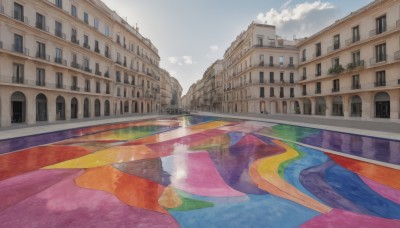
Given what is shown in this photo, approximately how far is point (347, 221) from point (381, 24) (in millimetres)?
32599

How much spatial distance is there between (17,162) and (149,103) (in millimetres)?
50460

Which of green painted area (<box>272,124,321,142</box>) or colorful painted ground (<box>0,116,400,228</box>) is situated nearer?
colorful painted ground (<box>0,116,400,228</box>)

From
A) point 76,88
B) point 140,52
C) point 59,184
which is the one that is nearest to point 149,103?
point 140,52

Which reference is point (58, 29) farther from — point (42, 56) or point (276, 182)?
point (276, 182)

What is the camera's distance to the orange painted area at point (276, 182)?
4499 millimetres

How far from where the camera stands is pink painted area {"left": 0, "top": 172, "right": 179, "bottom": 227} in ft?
12.2

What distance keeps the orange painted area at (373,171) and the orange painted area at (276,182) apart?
5.80ft

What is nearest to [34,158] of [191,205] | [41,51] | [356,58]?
[191,205]

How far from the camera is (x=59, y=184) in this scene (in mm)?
5598

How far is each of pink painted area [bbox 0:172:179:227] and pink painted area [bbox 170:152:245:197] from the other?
58.0 inches

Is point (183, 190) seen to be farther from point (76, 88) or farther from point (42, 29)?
point (76, 88)

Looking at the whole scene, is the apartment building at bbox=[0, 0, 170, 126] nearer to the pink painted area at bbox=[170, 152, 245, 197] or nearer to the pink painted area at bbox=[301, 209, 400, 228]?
the pink painted area at bbox=[170, 152, 245, 197]

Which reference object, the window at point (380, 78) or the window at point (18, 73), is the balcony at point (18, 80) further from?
the window at point (380, 78)

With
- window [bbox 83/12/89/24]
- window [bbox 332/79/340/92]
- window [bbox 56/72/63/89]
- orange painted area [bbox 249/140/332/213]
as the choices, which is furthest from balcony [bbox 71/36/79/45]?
window [bbox 332/79/340/92]
